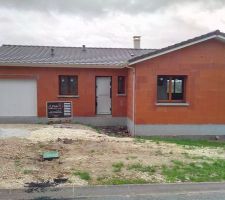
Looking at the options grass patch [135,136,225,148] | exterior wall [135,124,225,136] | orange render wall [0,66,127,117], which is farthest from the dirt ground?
orange render wall [0,66,127,117]

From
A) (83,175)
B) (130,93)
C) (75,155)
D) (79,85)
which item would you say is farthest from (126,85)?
(83,175)

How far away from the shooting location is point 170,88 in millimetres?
16297

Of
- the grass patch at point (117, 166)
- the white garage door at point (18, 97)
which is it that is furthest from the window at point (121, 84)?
the grass patch at point (117, 166)

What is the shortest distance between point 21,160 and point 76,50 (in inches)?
544

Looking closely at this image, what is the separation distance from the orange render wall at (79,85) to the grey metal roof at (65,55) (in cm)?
48

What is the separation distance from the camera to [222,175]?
8.88 meters

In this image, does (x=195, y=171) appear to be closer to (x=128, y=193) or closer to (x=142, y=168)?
(x=142, y=168)

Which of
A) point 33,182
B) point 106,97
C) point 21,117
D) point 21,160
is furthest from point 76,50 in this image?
point 33,182

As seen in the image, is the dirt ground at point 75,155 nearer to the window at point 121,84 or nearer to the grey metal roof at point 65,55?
the grey metal roof at point 65,55

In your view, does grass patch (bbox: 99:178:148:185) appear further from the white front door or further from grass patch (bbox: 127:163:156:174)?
the white front door

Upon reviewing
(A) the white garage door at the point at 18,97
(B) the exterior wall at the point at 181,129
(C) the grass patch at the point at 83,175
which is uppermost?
(A) the white garage door at the point at 18,97

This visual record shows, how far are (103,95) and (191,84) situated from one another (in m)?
5.40

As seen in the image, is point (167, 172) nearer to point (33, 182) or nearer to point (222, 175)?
point (222, 175)

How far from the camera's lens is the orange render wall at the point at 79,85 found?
1831 centimetres
